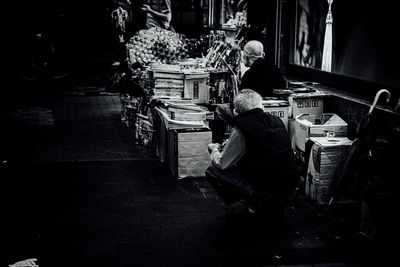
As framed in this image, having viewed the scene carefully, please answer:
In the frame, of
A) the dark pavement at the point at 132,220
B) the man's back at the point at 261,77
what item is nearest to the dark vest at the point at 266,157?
the dark pavement at the point at 132,220

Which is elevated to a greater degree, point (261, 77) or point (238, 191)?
point (261, 77)

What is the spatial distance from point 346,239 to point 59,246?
288 cm

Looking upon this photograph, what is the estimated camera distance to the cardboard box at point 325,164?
26.2 feet

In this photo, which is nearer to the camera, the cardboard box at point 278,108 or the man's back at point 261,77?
the cardboard box at point 278,108

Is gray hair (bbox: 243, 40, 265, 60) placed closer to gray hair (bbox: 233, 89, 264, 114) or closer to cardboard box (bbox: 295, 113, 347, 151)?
cardboard box (bbox: 295, 113, 347, 151)

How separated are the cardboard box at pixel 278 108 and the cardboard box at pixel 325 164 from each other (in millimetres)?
1142

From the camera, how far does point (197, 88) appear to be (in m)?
10.6

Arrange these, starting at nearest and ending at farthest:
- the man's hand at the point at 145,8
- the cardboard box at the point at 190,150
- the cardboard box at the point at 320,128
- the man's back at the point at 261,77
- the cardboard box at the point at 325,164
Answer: the cardboard box at the point at 325,164 < the cardboard box at the point at 320,128 < the cardboard box at the point at 190,150 < the man's back at the point at 261,77 < the man's hand at the point at 145,8

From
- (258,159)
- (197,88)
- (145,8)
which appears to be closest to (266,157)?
(258,159)

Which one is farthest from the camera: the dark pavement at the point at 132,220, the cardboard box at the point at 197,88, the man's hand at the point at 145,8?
the man's hand at the point at 145,8

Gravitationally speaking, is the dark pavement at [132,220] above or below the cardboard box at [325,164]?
below

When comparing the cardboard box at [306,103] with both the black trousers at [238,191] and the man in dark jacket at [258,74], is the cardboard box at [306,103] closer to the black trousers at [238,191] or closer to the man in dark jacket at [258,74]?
the man in dark jacket at [258,74]

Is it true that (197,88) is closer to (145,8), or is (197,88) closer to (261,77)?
(261,77)

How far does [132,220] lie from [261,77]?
301 centimetres
